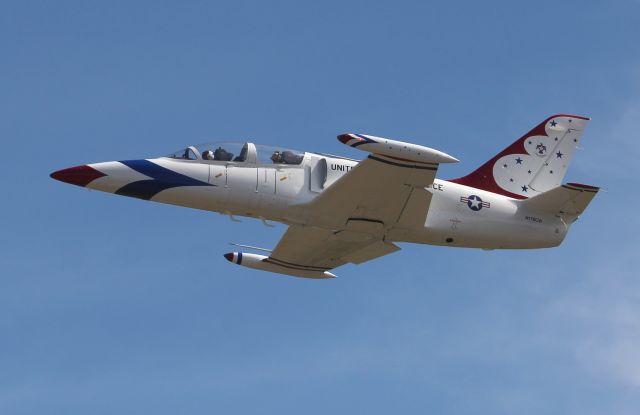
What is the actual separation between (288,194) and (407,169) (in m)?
3.49

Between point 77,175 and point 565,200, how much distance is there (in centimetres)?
1379

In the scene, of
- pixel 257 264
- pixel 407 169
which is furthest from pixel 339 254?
pixel 407 169

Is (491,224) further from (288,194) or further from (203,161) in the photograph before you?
(203,161)

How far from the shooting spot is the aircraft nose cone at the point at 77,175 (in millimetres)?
30344

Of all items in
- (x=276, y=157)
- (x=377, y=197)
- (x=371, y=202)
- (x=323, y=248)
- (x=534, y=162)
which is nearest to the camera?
(x=377, y=197)

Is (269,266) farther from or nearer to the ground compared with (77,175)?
nearer to the ground

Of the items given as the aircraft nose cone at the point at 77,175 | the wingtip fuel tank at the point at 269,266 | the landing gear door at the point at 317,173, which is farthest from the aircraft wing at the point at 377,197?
the aircraft nose cone at the point at 77,175

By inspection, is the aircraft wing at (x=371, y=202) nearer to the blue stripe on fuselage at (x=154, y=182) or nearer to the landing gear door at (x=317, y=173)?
the landing gear door at (x=317, y=173)

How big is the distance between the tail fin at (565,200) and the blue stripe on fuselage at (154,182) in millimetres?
9649

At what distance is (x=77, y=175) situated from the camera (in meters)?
30.3

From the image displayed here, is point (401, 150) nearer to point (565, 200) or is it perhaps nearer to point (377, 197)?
point (377, 197)

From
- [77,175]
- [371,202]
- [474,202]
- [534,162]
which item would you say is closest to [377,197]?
[371,202]

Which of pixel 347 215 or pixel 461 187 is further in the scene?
pixel 461 187

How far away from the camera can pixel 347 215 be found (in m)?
30.9
